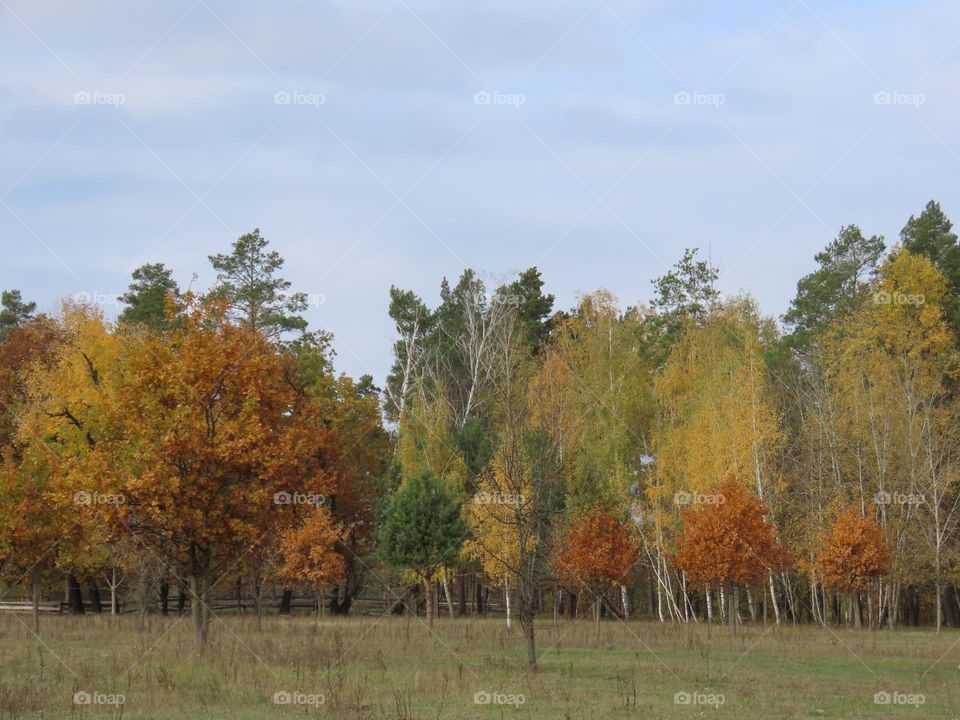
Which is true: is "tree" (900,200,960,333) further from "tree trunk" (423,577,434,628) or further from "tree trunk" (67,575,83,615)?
"tree trunk" (67,575,83,615)

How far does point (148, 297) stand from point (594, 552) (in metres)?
37.6

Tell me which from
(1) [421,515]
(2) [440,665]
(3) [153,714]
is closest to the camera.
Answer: (3) [153,714]

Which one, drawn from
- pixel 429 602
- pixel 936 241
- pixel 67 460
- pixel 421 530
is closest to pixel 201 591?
pixel 67 460

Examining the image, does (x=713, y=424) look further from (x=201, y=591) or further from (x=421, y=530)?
(x=201, y=591)

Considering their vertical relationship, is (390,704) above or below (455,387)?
below

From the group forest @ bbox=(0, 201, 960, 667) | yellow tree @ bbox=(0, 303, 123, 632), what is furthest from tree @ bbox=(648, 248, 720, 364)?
yellow tree @ bbox=(0, 303, 123, 632)

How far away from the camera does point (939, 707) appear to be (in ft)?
65.8

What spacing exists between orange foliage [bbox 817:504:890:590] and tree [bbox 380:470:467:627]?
17200 mm

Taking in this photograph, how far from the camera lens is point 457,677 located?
23.5 m

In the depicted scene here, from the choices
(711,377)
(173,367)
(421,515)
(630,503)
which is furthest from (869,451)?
(173,367)

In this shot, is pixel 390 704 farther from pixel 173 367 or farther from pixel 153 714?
pixel 173 367


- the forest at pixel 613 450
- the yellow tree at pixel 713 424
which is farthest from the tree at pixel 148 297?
the yellow tree at pixel 713 424

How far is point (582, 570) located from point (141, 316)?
37619mm

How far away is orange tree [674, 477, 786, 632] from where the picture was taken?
4672cm
